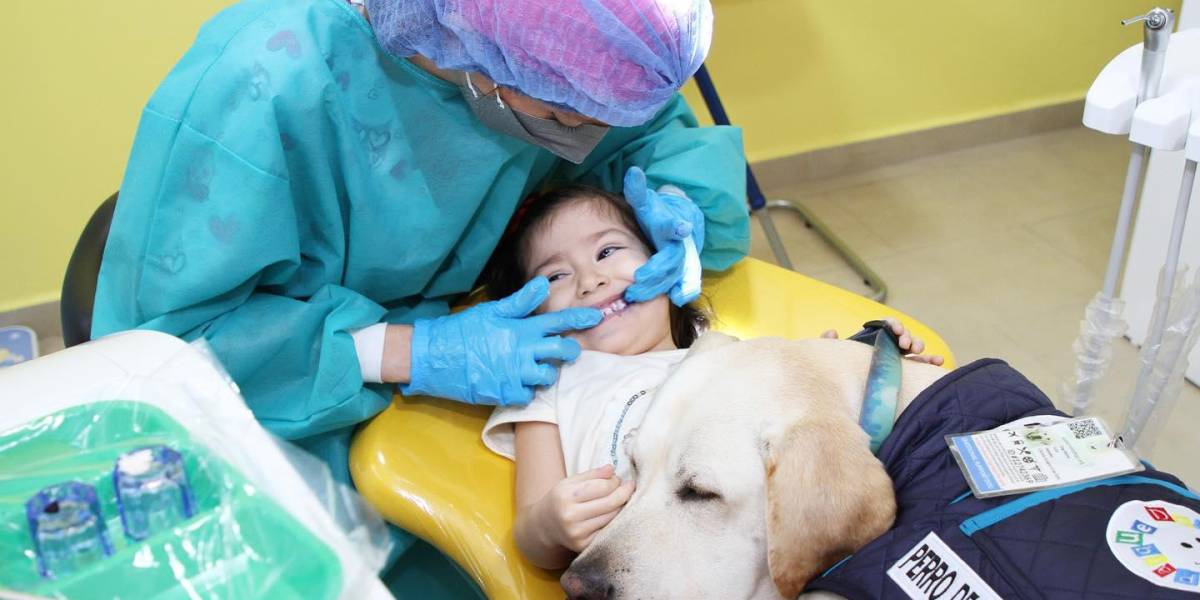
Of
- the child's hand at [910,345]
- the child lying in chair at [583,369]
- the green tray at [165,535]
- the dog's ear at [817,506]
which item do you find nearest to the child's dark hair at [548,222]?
the child lying in chair at [583,369]

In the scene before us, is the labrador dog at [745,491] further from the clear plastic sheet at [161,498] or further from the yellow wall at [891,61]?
the yellow wall at [891,61]

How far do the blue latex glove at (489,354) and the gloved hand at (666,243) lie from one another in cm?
15

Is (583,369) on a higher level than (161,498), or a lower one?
lower

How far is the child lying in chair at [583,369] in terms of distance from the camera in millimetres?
1024

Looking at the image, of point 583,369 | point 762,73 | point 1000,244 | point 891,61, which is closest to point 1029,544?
point 583,369

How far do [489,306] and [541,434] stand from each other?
191 mm

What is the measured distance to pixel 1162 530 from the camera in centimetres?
79

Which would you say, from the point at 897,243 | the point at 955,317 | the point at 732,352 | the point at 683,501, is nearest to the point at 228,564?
the point at 683,501

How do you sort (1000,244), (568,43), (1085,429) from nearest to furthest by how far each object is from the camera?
(1085,429) < (568,43) < (1000,244)

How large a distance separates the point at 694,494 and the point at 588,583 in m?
0.13

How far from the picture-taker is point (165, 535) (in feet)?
1.90

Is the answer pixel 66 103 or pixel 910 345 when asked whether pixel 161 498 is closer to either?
pixel 910 345

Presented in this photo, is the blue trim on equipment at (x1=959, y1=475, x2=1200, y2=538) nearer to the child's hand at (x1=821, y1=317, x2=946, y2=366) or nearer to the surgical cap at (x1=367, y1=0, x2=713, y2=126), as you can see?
the child's hand at (x1=821, y1=317, x2=946, y2=366)

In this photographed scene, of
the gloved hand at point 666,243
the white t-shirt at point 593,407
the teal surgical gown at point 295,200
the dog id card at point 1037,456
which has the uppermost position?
the teal surgical gown at point 295,200
